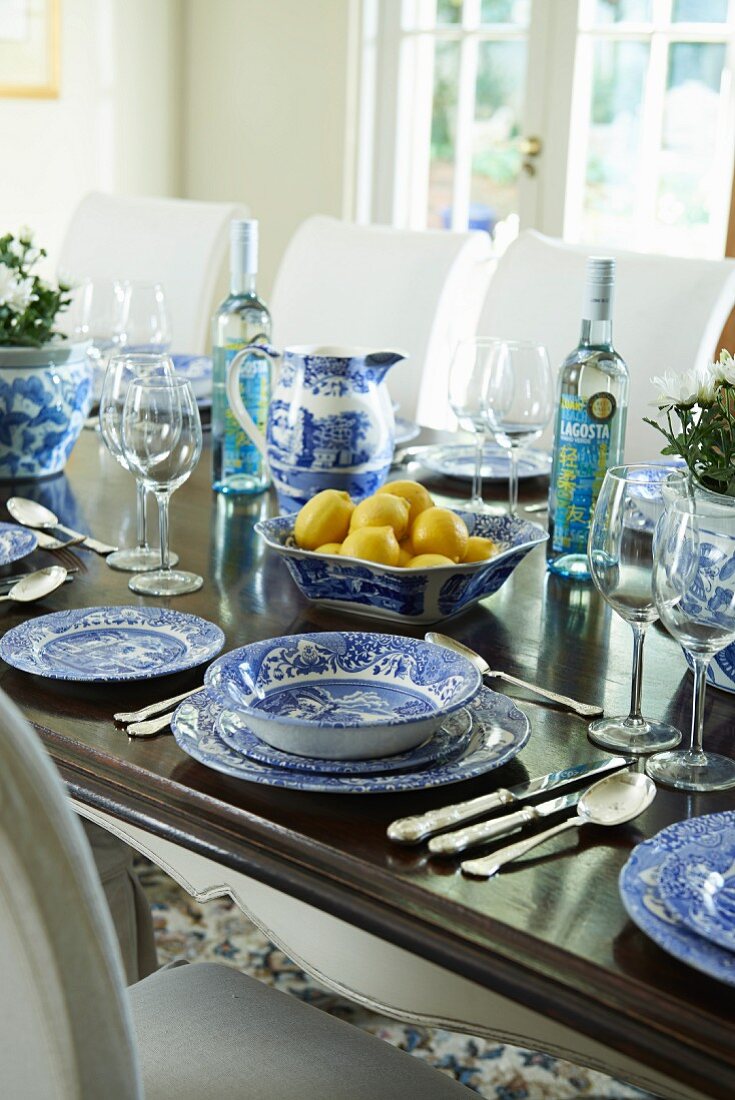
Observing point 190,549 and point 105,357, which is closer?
point 190,549

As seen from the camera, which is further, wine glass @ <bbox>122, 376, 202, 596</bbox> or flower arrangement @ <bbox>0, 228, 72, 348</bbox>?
flower arrangement @ <bbox>0, 228, 72, 348</bbox>

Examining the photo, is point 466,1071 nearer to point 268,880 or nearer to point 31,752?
point 268,880

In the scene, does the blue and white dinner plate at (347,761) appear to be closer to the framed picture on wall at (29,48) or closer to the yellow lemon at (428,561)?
the yellow lemon at (428,561)

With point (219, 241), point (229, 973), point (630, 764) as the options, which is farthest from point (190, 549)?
point (219, 241)

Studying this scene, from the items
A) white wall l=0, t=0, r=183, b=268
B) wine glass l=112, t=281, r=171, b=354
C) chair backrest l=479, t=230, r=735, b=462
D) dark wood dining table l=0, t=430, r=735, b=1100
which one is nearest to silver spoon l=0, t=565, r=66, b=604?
dark wood dining table l=0, t=430, r=735, b=1100

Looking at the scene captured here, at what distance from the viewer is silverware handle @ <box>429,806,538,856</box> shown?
78 cm

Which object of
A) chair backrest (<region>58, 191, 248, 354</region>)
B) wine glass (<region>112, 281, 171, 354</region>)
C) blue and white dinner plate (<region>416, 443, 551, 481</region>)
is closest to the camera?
blue and white dinner plate (<region>416, 443, 551, 481</region>)

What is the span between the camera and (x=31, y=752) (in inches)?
22.5

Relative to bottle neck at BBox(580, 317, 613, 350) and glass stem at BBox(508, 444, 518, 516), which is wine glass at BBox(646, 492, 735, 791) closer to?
bottle neck at BBox(580, 317, 613, 350)

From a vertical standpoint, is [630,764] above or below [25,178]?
below

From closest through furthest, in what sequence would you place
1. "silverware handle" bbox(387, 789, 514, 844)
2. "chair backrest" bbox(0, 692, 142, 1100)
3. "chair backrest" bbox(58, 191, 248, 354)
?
"chair backrest" bbox(0, 692, 142, 1100) → "silverware handle" bbox(387, 789, 514, 844) → "chair backrest" bbox(58, 191, 248, 354)

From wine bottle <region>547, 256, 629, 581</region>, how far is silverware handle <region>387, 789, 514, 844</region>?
1.80ft

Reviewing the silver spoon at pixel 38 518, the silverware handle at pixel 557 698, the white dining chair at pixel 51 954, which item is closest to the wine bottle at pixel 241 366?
the silver spoon at pixel 38 518

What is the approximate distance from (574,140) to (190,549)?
2.89m
